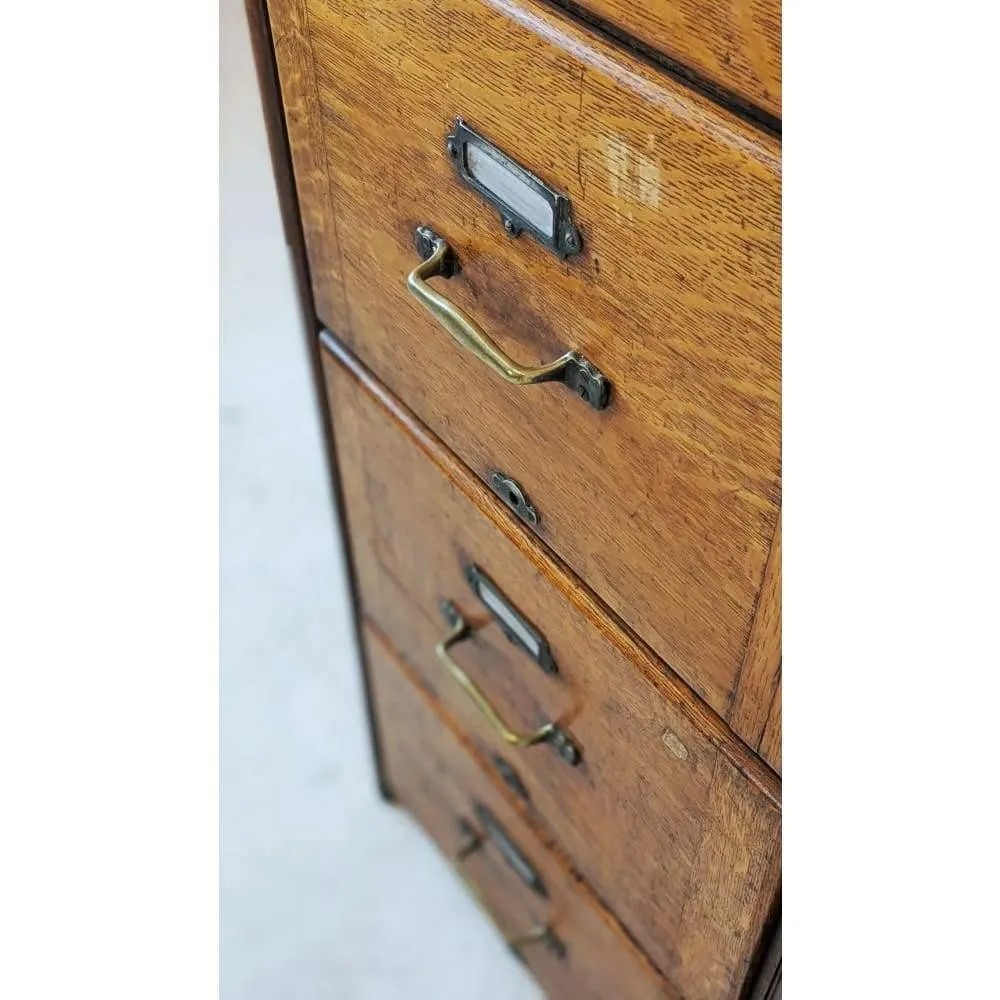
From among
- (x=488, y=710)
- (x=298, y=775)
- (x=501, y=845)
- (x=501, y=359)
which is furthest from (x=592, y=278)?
(x=298, y=775)

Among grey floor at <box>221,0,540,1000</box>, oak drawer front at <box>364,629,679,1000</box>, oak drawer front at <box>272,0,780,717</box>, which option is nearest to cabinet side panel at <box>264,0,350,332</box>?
oak drawer front at <box>272,0,780,717</box>

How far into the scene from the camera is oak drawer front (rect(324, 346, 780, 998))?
18.3 inches

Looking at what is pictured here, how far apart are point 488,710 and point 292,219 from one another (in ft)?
0.97

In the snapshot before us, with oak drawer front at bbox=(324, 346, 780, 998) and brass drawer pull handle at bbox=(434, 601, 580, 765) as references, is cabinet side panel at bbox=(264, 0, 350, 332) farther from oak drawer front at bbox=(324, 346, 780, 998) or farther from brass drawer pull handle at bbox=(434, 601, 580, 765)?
brass drawer pull handle at bbox=(434, 601, 580, 765)

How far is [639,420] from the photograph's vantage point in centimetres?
39

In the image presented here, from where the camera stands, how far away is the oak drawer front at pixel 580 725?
465 mm

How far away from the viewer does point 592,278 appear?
0.36 meters

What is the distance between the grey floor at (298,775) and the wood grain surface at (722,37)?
0.81 m

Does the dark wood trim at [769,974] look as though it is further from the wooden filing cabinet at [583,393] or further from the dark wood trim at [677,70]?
the dark wood trim at [677,70]

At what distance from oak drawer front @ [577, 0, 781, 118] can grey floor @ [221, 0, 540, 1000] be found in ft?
2.67

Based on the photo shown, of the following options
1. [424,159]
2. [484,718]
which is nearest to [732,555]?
[424,159]

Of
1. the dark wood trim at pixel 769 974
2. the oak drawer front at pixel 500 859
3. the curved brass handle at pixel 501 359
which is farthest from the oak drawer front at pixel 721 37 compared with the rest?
the oak drawer front at pixel 500 859

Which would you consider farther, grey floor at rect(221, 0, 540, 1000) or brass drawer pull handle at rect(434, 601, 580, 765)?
grey floor at rect(221, 0, 540, 1000)

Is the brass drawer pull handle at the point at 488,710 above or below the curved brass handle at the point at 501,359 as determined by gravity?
below
